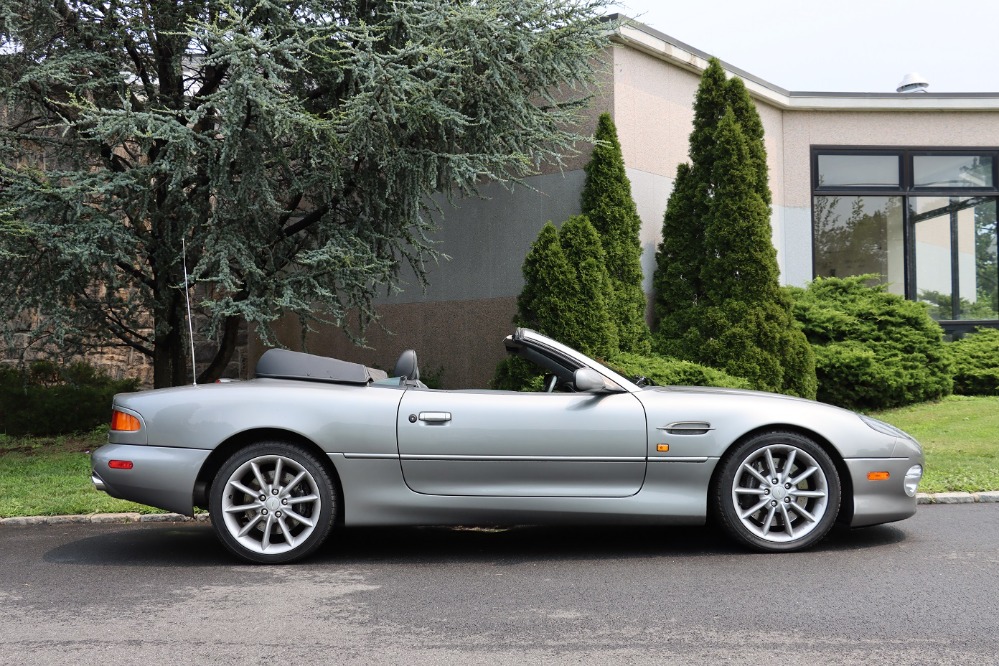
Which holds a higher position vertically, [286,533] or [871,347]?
[871,347]

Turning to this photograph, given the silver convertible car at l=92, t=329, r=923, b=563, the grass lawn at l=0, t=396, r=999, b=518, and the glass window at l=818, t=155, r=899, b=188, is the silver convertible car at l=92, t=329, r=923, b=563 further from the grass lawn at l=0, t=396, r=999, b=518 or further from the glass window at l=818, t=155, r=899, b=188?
the glass window at l=818, t=155, r=899, b=188

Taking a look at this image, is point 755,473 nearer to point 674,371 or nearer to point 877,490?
point 877,490

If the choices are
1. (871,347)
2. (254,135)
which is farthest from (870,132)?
(254,135)

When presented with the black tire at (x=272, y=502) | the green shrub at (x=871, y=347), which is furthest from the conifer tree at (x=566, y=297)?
the black tire at (x=272, y=502)

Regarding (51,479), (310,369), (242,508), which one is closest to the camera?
(242,508)

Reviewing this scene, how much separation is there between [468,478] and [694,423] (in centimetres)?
129

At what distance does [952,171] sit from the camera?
1620 cm

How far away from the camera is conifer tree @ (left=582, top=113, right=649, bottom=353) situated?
11320 mm

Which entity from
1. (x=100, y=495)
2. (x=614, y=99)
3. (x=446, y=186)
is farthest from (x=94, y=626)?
(x=614, y=99)

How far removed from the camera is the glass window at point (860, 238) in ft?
51.4

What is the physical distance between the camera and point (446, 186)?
10.1 m

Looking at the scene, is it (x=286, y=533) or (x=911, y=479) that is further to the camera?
(x=911, y=479)

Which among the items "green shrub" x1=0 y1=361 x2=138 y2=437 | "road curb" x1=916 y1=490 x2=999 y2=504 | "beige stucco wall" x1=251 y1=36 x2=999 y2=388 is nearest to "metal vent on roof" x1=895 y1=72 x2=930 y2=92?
"beige stucco wall" x1=251 y1=36 x2=999 y2=388

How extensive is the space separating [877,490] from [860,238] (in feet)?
36.8
